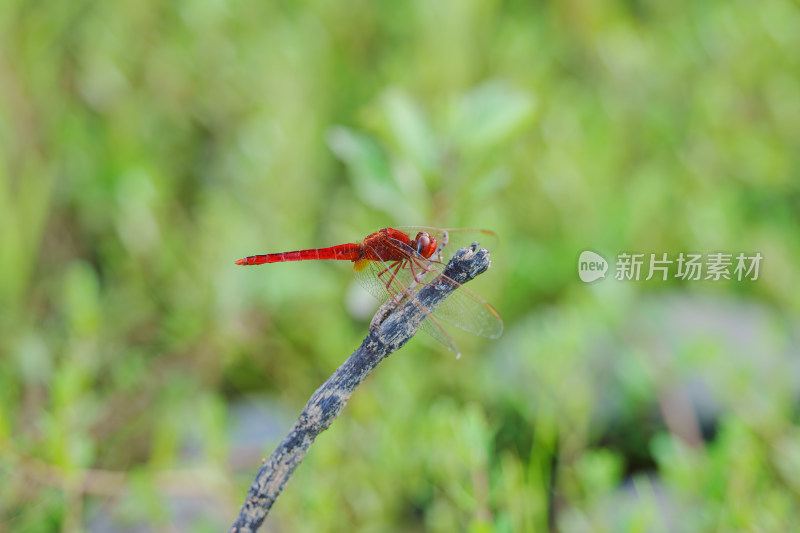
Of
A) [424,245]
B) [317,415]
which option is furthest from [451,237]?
[317,415]

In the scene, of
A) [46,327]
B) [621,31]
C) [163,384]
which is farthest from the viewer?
[621,31]

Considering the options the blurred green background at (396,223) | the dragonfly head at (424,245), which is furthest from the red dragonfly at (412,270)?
Answer: the blurred green background at (396,223)

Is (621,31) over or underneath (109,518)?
over

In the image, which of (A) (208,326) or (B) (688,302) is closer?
(A) (208,326)

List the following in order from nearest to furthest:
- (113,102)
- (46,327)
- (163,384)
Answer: (163,384) < (46,327) < (113,102)

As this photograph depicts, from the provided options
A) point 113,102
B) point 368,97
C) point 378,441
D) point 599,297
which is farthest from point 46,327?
point 599,297

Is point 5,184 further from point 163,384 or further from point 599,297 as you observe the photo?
point 599,297

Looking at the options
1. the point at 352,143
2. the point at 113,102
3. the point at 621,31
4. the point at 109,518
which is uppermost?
the point at 113,102
